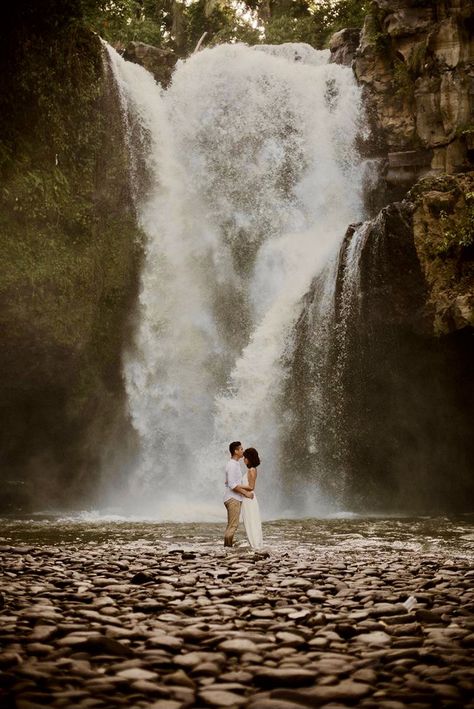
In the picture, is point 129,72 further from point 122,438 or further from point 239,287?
point 122,438

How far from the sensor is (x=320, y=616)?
5.23 meters

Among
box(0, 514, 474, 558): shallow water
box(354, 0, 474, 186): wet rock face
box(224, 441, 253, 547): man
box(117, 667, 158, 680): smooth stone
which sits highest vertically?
box(354, 0, 474, 186): wet rock face

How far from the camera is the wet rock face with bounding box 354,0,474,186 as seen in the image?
72.6 feet

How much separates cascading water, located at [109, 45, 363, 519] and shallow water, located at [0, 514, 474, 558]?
3.87 meters

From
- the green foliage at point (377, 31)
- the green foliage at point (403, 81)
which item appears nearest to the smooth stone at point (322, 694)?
the green foliage at point (403, 81)

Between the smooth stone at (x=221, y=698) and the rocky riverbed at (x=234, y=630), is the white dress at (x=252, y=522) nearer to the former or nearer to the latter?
the rocky riverbed at (x=234, y=630)

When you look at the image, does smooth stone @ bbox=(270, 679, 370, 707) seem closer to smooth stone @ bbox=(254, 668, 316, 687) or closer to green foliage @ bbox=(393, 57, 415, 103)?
smooth stone @ bbox=(254, 668, 316, 687)

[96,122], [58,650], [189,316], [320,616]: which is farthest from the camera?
[189,316]

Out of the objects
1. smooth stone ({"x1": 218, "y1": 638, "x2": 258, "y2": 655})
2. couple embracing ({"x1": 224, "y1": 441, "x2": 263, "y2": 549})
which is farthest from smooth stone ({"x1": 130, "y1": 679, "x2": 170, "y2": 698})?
couple embracing ({"x1": 224, "y1": 441, "x2": 263, "y2": 549})

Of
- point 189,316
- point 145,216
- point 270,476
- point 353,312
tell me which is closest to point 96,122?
point 145,216

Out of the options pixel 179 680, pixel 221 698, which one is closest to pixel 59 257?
pixel 179 680

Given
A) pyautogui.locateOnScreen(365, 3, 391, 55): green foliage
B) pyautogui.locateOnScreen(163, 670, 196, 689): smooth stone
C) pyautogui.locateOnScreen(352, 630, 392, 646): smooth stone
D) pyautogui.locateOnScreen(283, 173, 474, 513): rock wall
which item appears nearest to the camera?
pyautogui.locateOnScreen(163, 670, 196, 689): smooth stone

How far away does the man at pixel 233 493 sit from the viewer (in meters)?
10.3

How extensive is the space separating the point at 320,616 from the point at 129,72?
922 inches
